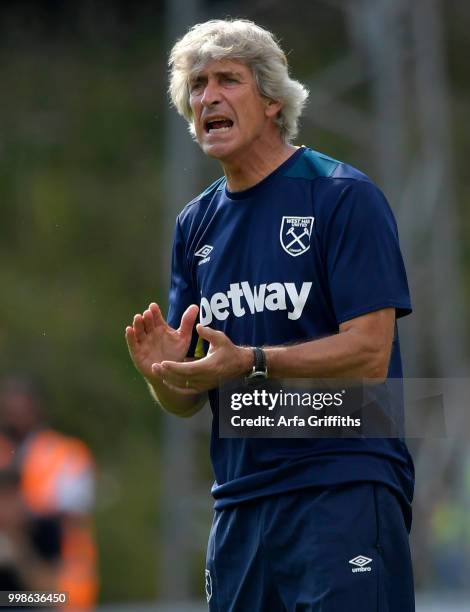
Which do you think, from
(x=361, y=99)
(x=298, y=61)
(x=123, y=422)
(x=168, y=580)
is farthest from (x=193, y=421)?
(x=298, y=61)

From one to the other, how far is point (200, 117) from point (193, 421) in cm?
785

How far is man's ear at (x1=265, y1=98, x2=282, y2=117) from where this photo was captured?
461 cm

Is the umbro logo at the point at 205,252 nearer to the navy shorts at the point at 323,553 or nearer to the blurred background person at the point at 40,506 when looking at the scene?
the navy shorts at the point at 323,553

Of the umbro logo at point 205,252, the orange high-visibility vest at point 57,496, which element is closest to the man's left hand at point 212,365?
the umbro logo at point 205,252

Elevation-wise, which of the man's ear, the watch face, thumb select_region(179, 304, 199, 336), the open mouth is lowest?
the watch face

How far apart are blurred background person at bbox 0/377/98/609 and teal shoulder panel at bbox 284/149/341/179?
5851 mm

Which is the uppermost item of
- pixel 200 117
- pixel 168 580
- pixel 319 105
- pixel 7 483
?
pixel 319 105

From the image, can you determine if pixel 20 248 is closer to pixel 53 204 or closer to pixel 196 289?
pixel 53 204

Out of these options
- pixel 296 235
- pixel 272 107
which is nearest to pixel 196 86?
pixel 272 107

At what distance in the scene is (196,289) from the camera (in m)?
4.73

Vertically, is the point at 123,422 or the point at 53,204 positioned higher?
the point at 53,204

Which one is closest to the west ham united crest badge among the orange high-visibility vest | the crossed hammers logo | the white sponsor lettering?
the crossed hammers logo

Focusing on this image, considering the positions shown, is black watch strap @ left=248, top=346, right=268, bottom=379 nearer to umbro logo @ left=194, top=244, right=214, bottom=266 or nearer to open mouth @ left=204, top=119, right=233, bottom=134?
umbro logo @ left=194, top=244, right=214, bottom=266

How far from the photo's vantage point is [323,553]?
4.16 m
